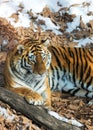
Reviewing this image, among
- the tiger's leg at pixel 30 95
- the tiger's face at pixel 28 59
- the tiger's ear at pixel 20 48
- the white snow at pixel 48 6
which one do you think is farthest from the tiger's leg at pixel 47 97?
the white snow at pixel 48 6

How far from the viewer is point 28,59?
650 centimetres

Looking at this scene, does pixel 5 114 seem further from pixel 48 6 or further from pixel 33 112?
pixel 48 6

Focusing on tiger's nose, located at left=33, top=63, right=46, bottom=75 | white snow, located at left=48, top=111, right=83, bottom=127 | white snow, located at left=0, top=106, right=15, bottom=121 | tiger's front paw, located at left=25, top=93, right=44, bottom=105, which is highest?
tiger's nose, located at left=33, top=63, right=46, bottom=75

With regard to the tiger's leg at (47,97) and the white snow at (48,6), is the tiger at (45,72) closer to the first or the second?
the tiger's leg at (47,97)

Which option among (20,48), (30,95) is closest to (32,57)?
(20,48)

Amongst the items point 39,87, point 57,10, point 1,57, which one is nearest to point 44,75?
point 39,87

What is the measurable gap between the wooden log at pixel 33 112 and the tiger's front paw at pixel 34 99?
52 millimetres

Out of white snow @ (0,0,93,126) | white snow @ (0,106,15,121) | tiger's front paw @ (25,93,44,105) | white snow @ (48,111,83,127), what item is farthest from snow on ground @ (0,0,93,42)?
white snow @ (0,106,15,121)

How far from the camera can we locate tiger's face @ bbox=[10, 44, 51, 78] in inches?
253

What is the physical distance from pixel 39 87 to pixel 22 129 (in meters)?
0.91

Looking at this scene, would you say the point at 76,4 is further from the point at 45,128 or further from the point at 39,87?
the point at 45,128

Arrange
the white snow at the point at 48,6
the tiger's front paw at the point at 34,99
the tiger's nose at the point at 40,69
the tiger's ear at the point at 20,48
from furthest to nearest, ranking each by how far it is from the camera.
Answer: the white snow at the point at 48,6, the tiger's ear at the point at 20,48, the tiger's nose at the point at 40,69, the tiger's front paw at the point at 34,99

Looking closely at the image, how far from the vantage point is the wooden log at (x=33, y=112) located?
5859mm

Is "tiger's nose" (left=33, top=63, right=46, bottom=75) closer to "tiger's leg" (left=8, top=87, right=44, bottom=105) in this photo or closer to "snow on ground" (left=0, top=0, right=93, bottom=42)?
"tiger's leg" (left=8, top=87, right=44, bottom=105)
